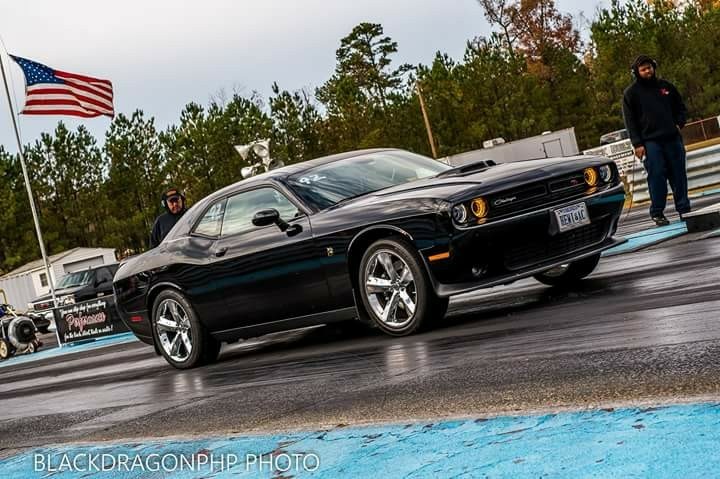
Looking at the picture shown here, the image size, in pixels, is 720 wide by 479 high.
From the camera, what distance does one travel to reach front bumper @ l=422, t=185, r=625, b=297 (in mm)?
6457

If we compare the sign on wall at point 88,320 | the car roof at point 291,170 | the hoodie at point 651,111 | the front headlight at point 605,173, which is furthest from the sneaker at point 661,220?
the sign on wall at point 88,320

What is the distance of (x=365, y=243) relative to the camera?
695 centimetres

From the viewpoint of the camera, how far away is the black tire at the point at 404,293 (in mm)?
6602

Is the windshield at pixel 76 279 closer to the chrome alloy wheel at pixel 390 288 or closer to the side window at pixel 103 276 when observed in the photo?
the side window at pixel 103 276

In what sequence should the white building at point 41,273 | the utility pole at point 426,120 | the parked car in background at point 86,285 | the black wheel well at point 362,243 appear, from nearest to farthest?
the black wheel well at point 362,243
the parked car in background at point 86,285
the utility pole at point 426,120
the white building at point 41,273

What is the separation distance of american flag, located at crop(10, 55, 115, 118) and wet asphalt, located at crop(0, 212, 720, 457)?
Answer: 15.8 m

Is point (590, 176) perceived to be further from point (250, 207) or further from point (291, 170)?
point (250, 207)

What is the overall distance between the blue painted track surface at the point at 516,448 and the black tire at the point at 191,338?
378 cm

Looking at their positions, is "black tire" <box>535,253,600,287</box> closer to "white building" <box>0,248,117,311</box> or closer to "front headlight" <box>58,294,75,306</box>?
"front headlight" <box>58,294,75,306</box>

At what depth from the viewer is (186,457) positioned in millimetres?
4578

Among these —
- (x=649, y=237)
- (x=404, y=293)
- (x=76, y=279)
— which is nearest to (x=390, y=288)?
(x=404, y=293)

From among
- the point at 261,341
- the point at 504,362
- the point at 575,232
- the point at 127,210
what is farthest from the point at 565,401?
the point at 127,210

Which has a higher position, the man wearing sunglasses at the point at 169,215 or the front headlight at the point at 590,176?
the man wearing sunglasses at the point at 169,215

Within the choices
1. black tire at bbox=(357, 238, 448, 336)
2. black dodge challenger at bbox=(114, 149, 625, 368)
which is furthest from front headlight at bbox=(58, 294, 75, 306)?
black tire at bbox=(357, 238, 448, 336)
